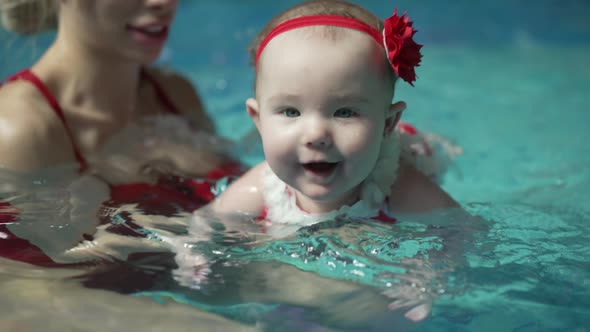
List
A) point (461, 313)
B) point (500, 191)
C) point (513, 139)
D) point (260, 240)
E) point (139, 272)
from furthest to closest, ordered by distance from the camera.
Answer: point (513, 139)
point (500, 191)
point (260, 240)
point (139, 272)
point (461, 313)

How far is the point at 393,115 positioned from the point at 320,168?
274mm

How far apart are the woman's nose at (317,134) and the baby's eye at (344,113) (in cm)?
5

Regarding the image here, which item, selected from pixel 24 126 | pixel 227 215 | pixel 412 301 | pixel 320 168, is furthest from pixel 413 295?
pixel 24 126

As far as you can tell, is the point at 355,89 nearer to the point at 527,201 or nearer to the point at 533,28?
the point at 527,201

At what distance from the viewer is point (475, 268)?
1749mm

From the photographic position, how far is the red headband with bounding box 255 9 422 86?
1725mm

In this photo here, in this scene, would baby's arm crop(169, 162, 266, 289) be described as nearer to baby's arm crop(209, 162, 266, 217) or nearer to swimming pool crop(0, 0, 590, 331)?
baby's arm crop(209, 162, 266, 217)

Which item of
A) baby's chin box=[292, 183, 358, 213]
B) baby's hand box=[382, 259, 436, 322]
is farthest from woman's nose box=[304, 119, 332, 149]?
baby's hand box=[382, 259, 436, 322]

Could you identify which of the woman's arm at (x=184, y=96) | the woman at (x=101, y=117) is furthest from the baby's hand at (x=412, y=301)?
the woman's arm at (x=184, y=96)

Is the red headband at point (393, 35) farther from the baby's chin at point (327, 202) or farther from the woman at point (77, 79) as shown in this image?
the woman at point (77, 79)

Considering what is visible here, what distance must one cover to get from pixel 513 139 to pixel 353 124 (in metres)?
2.16

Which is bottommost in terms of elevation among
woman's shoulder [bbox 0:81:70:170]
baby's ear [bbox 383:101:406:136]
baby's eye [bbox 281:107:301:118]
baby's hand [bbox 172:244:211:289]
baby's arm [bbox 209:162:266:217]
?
baby's hand [bbox 172:244:211:289]

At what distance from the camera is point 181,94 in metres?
3.21

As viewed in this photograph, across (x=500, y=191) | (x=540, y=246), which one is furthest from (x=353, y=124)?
(x=500, y=191)
